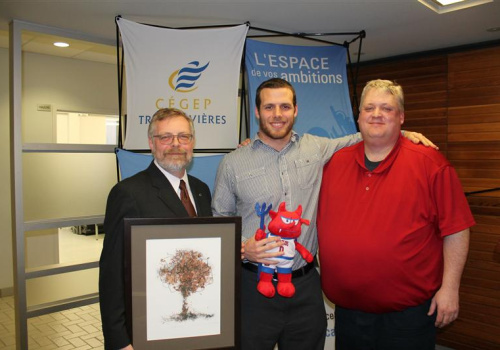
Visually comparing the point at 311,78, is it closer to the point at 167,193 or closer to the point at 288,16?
the point at 288,16

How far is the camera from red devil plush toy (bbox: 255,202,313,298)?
1782mm

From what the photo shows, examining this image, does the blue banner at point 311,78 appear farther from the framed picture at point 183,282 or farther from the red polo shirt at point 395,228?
the framed picture at point 183,282

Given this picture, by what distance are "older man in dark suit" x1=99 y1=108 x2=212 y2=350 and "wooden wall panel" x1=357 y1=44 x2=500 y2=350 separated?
280cm

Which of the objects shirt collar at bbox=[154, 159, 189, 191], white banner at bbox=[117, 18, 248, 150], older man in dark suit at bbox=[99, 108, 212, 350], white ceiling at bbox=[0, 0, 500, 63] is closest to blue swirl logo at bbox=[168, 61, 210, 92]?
white banner at bbox=[117, 18, 248, 150]

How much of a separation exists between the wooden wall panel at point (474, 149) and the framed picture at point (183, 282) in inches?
112

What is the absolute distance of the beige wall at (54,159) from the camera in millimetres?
5059

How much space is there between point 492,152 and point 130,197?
3.27 metres

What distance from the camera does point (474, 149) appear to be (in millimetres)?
3762

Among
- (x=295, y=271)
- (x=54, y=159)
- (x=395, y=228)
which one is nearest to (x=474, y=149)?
(x=395, y=228)

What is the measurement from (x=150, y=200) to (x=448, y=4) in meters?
2.28

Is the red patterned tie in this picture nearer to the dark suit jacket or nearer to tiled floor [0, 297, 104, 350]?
the dark suit jacket

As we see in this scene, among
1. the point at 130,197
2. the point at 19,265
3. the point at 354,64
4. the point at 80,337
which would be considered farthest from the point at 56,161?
the point at 130,197

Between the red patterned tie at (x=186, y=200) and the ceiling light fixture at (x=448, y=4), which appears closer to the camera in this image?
the red patterned tie at (x=186, y=200)

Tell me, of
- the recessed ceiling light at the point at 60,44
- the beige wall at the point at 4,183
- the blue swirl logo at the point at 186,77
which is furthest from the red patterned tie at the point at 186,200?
the beige wall at the point at 4,183
